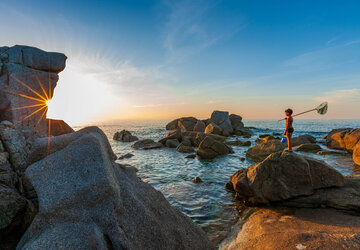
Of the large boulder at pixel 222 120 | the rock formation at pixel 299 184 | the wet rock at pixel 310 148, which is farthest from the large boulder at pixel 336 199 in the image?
the large boulder at pixel 222 120

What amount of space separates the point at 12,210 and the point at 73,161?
45.9 inches

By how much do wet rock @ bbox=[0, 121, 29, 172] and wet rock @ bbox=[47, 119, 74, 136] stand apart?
19.7 feet

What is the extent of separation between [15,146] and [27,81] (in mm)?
9657

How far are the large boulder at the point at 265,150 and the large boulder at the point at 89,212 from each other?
46.5ft

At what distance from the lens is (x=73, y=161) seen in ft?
10.9

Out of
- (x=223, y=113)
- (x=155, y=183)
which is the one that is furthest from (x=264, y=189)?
(x=223, y=113)

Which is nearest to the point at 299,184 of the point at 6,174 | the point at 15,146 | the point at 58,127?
the point at 6,174

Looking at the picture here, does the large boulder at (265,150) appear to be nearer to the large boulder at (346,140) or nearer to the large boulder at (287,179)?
the large boulder at (287,179)

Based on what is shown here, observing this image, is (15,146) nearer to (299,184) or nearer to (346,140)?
(299,184)

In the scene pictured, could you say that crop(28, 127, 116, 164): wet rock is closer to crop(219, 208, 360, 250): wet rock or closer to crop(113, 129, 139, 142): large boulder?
crop(219, 208, 360, 250): wet rock

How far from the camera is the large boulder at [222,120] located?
43469 mm

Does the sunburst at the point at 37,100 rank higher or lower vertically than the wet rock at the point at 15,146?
higher

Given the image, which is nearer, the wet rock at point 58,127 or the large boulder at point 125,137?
the wet rock at point 58,127

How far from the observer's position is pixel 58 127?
34.8ft
